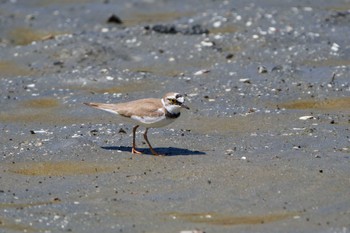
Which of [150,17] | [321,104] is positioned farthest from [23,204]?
[150,17]

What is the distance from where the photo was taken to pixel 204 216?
7598 millimetres

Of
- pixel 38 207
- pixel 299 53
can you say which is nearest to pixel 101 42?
pixel 299 53

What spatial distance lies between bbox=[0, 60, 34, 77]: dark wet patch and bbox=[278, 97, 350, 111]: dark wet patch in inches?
168

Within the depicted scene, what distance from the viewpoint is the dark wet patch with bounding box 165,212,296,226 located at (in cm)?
742

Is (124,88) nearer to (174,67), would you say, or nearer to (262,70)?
(174,67)

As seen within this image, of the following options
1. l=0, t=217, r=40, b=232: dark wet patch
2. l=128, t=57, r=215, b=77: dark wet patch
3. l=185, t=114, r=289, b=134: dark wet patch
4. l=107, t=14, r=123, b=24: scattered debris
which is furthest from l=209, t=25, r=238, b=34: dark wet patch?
l=0, t=217, r=40, b=232: dark wet patch

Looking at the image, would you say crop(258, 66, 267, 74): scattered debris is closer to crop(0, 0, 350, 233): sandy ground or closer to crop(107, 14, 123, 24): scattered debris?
crop(0, 0, 350, 233): sandy ground

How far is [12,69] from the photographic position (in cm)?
1441

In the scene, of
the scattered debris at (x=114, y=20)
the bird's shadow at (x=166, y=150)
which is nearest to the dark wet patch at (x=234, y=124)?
the bird's shadow at (x=166, y=150)

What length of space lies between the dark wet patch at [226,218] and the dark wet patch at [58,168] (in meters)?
1.64

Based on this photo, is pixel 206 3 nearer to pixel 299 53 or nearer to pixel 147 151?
pixel 299 53

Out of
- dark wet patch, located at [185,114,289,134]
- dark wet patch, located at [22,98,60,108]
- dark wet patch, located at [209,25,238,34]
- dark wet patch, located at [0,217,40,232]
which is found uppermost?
dark wet patch, located at [0,217,40,232]

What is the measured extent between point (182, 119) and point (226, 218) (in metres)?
3.81

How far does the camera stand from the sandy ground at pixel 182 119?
25.5 ft
